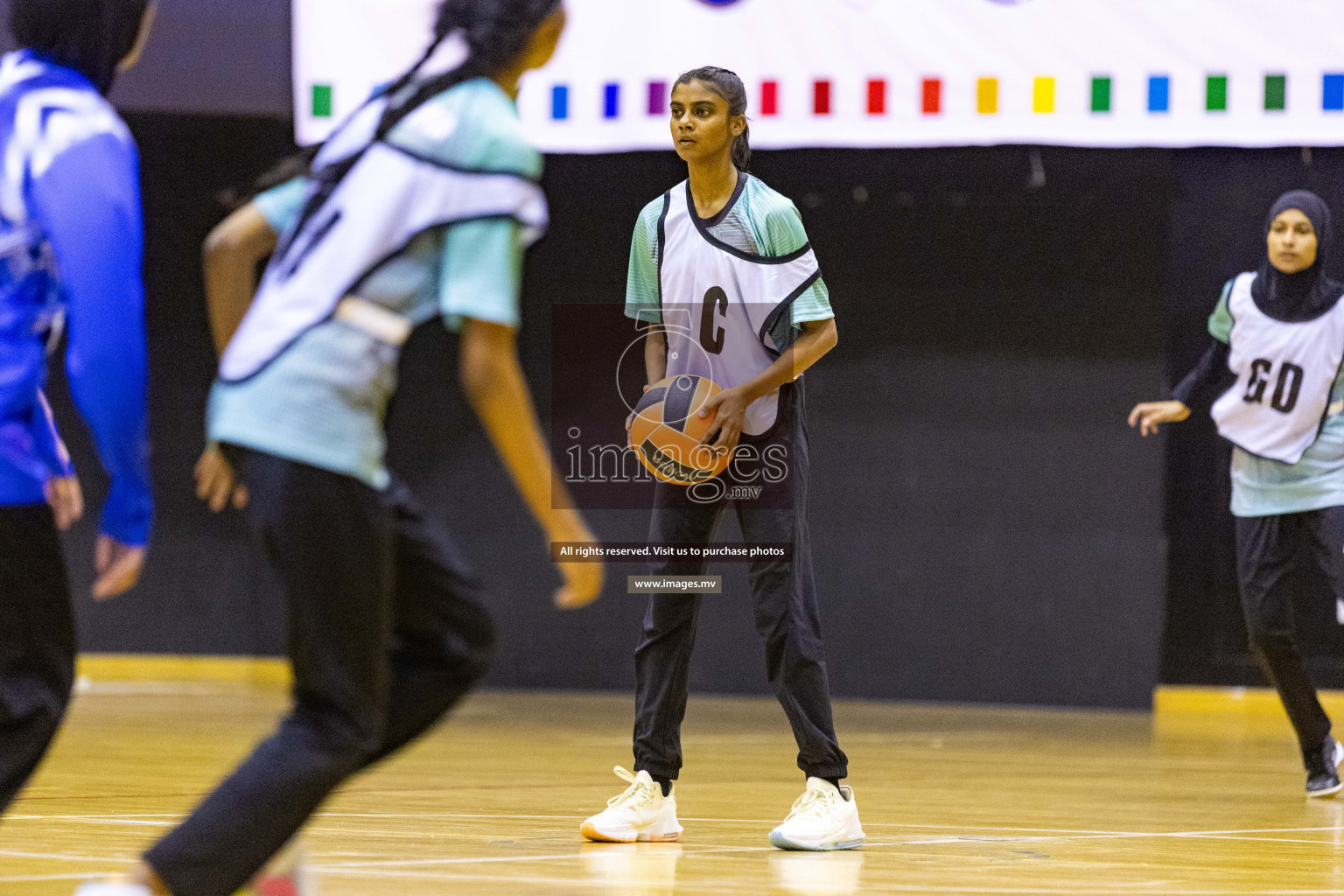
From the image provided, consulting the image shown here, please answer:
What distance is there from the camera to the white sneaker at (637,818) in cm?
378

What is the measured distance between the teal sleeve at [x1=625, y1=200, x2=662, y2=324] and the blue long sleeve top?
64.1 inches

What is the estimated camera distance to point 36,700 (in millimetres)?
2580

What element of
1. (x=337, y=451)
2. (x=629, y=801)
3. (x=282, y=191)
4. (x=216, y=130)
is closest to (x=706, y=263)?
(x=629, y=801)

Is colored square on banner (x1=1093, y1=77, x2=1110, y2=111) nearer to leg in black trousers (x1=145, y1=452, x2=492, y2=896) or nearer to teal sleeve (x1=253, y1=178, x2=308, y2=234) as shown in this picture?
teal sleeve (x1=253, y1=178, x2=308, y2=234)

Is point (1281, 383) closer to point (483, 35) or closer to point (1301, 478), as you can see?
point (1301, 478)

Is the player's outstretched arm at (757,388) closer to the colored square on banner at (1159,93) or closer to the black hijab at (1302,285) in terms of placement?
the black hijab at (1302,285)

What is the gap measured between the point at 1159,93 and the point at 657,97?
2.17 meters

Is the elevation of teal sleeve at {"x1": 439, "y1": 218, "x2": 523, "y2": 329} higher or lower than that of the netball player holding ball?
higher

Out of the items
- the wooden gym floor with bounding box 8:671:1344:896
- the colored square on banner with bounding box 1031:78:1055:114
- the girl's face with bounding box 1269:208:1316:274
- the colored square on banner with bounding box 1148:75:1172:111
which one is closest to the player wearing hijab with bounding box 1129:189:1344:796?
the girl's face with bounding box 1269:208:1316:274

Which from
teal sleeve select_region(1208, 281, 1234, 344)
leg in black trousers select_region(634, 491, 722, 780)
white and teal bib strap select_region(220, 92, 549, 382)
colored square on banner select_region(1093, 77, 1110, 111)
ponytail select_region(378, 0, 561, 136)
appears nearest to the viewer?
white and teal bib strap select_region(220, 92, 549, 382)

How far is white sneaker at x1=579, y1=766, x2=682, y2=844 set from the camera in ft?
12.4

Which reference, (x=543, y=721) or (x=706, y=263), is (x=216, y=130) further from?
(x=706, y=263)

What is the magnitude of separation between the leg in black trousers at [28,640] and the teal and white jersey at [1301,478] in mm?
3991

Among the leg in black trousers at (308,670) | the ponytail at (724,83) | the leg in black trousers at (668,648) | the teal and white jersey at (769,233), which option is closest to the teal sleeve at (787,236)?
the teal and white jersey at (769,233)
